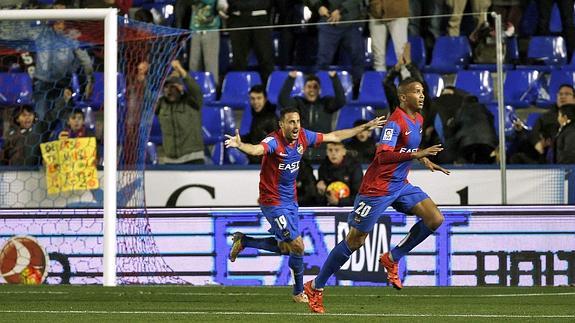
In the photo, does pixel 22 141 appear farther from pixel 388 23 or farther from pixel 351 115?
pixel 388 23

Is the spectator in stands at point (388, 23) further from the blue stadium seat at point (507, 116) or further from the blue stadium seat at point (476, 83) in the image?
the blue stadium seat at point (507, 116)

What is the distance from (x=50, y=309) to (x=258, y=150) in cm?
238

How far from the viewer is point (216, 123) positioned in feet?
61.5

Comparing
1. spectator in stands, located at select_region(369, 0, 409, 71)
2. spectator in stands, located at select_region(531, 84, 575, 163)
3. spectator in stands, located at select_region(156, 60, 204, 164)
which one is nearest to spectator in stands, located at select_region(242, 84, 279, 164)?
spectator in stands, located at select_region(156, 60, 204, 164)

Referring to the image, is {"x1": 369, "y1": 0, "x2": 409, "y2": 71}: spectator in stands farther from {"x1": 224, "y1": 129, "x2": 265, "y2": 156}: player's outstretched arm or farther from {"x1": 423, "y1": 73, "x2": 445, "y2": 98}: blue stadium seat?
{"x1": 224, "y1": 129, "x2": 265, "y2": 156}: player's outstretched arm

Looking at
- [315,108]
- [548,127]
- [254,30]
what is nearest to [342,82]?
[254,30]

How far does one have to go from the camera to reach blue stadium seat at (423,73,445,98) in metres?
19.1

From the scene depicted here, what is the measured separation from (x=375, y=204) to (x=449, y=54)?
8.31 meters

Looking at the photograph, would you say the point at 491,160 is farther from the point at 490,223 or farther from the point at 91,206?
the point at 91,206

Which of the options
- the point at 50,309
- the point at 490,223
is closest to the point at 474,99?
the point at 490,223

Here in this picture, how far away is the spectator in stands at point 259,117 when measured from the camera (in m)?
17.3

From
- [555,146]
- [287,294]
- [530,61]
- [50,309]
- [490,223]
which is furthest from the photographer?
[530,61]

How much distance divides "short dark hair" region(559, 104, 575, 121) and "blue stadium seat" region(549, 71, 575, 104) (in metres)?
2.27

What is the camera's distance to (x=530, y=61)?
20156mm
